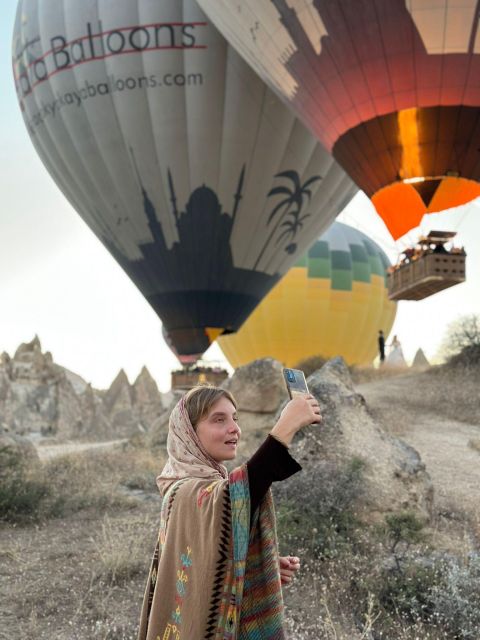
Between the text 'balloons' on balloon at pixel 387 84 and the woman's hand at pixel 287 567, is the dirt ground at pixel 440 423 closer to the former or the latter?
the text 'balloons' on balloon at pixel 387 84

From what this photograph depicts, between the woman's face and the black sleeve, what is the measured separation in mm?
211

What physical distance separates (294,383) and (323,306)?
1006 inches

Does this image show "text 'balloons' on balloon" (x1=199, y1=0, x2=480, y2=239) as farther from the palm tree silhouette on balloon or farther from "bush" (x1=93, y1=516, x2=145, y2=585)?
"bush" (x1=93, y1=516, x2=145, y2=585)

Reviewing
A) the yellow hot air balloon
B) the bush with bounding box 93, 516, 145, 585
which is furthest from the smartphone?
the yellow hot air balloon

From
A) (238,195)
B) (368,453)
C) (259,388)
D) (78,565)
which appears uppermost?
(238,195)

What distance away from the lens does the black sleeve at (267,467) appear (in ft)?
6.21

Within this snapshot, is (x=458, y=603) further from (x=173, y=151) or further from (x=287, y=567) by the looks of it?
(x=173, y=151)

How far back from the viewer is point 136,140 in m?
16.5

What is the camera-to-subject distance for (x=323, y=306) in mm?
27453

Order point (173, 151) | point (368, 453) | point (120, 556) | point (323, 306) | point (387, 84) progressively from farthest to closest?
point (323, 306) < point (173, 151) < point (387, 84) < point (368, 453) < point (120, 556)

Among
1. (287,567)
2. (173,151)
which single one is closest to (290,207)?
(173,151)

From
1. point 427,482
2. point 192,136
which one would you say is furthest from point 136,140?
point 427,482

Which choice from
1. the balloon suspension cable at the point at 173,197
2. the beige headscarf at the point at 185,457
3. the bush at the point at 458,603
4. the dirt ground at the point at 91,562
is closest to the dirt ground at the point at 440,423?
the dirt ground at the point at 91,562

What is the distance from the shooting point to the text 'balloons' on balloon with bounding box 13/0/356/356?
15711 millimetres
